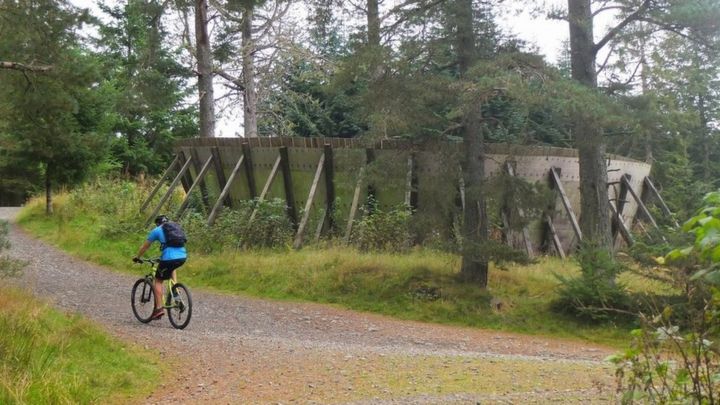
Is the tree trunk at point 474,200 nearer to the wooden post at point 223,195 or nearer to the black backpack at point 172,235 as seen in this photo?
the black backpack at point 172,235

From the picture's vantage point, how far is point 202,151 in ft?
61.9

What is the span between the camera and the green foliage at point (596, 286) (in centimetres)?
1023

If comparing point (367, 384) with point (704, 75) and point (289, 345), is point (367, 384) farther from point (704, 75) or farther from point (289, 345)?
point (704, 75)

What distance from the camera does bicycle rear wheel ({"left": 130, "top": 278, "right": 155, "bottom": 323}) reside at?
10.2m

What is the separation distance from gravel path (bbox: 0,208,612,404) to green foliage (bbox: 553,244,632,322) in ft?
2.72

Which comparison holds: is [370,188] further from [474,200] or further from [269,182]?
[474,200]

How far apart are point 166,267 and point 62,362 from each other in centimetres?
324

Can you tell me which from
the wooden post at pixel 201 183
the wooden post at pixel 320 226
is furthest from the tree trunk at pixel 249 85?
the wooden post at pixel 320 226

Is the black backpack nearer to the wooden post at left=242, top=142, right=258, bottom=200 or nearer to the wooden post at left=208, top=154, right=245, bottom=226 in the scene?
the wooden post at left=208, top=154, right=245, bottom=226

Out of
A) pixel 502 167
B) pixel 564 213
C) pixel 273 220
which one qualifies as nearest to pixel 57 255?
pixel 273 220

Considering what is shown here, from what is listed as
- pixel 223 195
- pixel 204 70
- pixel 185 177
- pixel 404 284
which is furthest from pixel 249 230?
pixel 204 70

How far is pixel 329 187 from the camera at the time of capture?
53.1 feet

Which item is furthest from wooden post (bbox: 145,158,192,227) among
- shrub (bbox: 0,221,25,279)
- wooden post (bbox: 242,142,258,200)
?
shrub (bbox: 0,221,25,279)

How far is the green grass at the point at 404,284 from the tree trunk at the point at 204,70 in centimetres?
651
